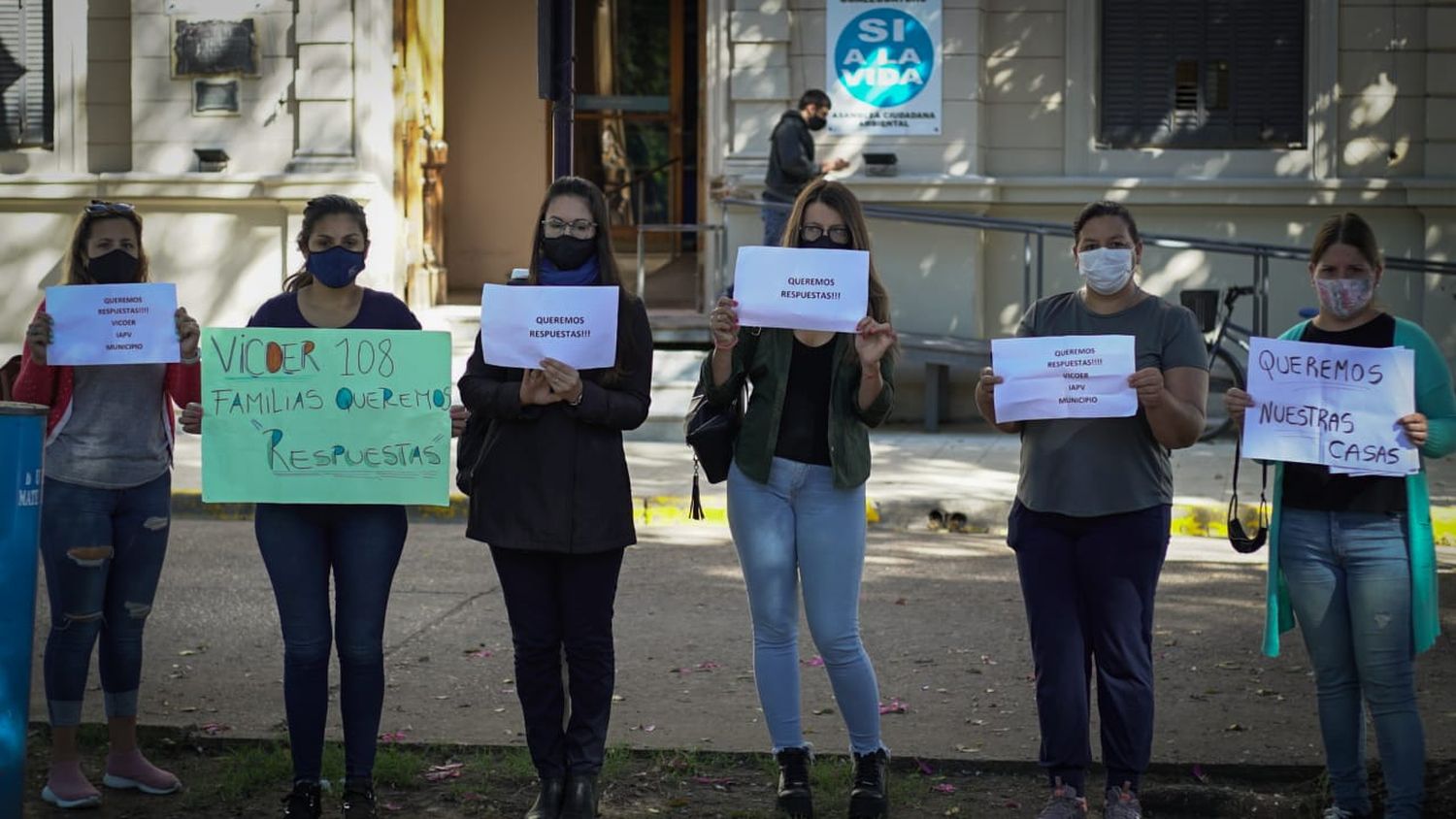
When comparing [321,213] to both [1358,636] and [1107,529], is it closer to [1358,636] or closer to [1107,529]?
[1107,529]

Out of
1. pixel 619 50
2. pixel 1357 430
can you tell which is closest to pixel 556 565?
pixel 1357 430

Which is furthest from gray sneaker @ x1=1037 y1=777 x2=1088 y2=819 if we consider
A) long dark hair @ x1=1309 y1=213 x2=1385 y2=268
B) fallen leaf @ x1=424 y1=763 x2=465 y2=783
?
fallen leaf @ x1=424 y1=763 x2=465 y2=783

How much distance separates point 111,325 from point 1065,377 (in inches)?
114

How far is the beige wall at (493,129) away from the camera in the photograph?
18859mm

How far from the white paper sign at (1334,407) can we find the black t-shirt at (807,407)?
125 cm

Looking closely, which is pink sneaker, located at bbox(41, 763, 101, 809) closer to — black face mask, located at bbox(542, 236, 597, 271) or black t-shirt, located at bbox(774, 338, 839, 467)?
black face mask, located at bbox(542, 236, 597, 271)

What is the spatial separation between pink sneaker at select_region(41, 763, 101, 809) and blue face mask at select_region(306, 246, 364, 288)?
1758 millimetres

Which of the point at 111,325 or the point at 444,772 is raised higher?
the point at 111,325

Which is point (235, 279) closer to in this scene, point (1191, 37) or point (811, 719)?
point (1191, 37)

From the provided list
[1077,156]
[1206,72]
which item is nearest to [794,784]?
[1077,156]

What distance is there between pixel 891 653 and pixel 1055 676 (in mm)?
2594

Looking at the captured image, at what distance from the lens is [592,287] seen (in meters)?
5.34

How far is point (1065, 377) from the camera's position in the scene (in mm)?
5270

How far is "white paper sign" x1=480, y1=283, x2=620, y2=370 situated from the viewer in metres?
5.31
